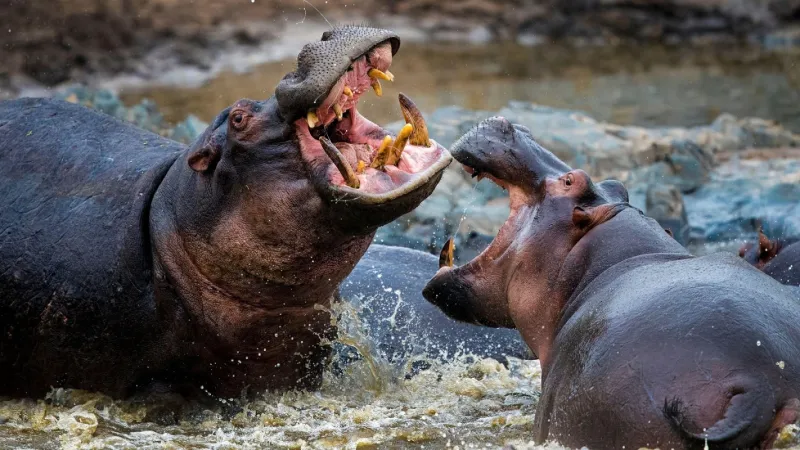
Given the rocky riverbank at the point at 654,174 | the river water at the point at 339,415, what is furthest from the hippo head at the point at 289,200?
the rocky riverbank at the point at 654,174

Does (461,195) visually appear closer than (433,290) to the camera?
No

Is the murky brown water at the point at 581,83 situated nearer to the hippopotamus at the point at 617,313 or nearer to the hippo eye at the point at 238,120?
the hippo eye at the point at 238,120

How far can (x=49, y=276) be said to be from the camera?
19.4ft

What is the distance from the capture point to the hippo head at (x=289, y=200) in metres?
5.09

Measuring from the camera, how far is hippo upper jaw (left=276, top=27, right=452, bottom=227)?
16.5 ft

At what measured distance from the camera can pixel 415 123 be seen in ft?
17.3

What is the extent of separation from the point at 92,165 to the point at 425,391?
180cm

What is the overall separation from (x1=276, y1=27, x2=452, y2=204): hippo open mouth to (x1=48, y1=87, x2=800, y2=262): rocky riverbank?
9.17ft

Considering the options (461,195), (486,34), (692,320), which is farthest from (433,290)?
(486,34)

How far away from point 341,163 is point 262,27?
53.9 ft

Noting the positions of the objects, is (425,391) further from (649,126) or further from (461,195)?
(649,126)

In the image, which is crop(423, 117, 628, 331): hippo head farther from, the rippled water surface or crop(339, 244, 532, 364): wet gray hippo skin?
crop(339, 244, 532, 364): wet gray hippo skin

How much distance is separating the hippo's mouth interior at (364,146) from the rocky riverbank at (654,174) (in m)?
2.73

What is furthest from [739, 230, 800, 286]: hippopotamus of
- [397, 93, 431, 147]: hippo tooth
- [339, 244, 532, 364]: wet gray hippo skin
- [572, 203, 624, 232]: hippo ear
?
[397, 93, 431, 147]: hippo tooth
